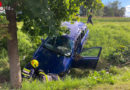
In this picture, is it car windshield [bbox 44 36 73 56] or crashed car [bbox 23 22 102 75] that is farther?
car windshield [bbox 44 36 73 56]

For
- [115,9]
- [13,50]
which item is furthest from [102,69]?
[115,9]

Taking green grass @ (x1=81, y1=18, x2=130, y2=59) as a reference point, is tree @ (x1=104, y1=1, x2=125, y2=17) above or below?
above

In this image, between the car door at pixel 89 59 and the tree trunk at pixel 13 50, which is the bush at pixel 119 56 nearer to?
the car door at pixel 89 59

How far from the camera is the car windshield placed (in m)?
5.72

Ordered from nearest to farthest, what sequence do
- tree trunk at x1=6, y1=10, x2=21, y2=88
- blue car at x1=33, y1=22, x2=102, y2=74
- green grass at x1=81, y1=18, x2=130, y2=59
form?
tree trunk at x1=6, y1=10, x2=21, y2=88, blue car at x1=33, y1=22, x2=102, y2=74, green grass at x1=81, y1=18, x2=130, y2=59

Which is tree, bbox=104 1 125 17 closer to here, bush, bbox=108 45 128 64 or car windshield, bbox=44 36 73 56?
bush, bbox=108 45 128 64

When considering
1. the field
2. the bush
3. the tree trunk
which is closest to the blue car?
the field

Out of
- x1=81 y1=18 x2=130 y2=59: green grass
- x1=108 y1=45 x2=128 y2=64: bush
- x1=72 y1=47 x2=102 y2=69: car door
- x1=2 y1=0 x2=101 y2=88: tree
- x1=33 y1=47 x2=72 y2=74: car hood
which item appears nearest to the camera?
x1=2 y1=0 x2=101 y2=88: tree

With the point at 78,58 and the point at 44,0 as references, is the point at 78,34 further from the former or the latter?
the point at 44,0

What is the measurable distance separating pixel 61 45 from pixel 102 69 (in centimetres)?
212

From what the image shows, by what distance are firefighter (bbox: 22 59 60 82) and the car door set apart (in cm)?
136

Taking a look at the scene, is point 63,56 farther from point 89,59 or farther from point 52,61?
point 89,59

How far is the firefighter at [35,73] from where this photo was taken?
435 cm

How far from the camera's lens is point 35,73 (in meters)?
4.79
